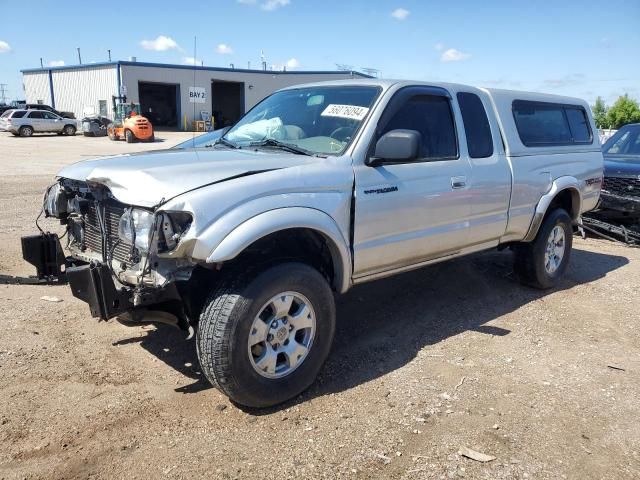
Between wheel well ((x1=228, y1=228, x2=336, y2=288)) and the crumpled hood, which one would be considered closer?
the crumpled hood

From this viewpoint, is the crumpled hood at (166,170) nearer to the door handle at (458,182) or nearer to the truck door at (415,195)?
the truck door at (415,195)

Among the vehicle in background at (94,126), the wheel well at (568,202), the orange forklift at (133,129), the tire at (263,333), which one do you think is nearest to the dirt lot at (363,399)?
the tire at (263,333)

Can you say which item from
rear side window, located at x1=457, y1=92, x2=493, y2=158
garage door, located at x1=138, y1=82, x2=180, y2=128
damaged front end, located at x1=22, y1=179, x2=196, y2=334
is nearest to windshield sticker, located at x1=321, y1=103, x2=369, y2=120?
rear side window, located at x1=457, y1=92, x2=493, y2=158

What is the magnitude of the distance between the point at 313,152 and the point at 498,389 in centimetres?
209

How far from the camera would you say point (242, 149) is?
4113 mm

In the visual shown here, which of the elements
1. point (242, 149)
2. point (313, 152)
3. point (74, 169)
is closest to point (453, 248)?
point (313, 152)

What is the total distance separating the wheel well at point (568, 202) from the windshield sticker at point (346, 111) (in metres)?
2.95

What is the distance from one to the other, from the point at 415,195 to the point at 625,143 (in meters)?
7.43

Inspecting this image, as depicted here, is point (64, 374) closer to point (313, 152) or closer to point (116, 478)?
point (116, 478)

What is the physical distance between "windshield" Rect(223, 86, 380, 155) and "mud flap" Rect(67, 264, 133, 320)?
1610 mm

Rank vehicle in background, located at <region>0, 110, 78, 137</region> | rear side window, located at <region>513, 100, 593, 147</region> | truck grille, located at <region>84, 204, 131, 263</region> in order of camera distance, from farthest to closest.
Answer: vehicle in background, located at <region>0, 110, 78, 137</region> < rear side window, located at <region>513, 100, 593, 147</region> < truck grille, located at <region>84, 204, 131, 263</region>

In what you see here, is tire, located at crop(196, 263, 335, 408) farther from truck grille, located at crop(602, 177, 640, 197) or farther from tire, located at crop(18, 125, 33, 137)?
tire, located at crop(18, 125, 33, 137)

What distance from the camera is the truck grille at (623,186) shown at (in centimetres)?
845

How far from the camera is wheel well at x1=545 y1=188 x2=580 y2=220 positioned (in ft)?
19.8
